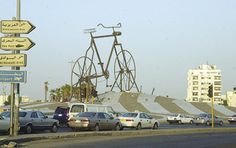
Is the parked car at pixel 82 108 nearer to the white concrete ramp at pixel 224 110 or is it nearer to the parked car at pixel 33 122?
the parked car at pixel 33 122

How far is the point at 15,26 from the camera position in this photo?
2441 centimetres

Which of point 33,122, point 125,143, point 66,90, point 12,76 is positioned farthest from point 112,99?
point 125,143

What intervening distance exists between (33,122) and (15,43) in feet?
21.2

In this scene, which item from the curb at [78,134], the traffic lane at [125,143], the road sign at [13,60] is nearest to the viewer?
the traffic lane at [125,143]

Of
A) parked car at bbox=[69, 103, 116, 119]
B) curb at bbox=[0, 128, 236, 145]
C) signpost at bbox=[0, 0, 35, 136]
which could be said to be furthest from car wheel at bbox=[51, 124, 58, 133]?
signpost at bbox=[0, 0, 35, 136]

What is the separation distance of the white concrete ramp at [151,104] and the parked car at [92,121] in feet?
165

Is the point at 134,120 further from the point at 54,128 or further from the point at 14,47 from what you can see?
the point at 14,47

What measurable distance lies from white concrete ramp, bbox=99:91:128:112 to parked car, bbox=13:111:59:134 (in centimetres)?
5346

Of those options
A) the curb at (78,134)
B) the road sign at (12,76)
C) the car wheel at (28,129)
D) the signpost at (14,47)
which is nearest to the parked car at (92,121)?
the curb at (78,134)

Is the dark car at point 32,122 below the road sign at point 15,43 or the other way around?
below

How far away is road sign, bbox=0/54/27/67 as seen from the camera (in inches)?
957

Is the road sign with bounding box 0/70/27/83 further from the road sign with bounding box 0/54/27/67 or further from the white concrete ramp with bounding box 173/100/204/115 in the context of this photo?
the white concrete ramp with bounding box 173/100/204/115

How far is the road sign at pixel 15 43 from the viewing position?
Result: 2431 centimetres

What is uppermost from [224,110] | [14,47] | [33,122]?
[14,47]
